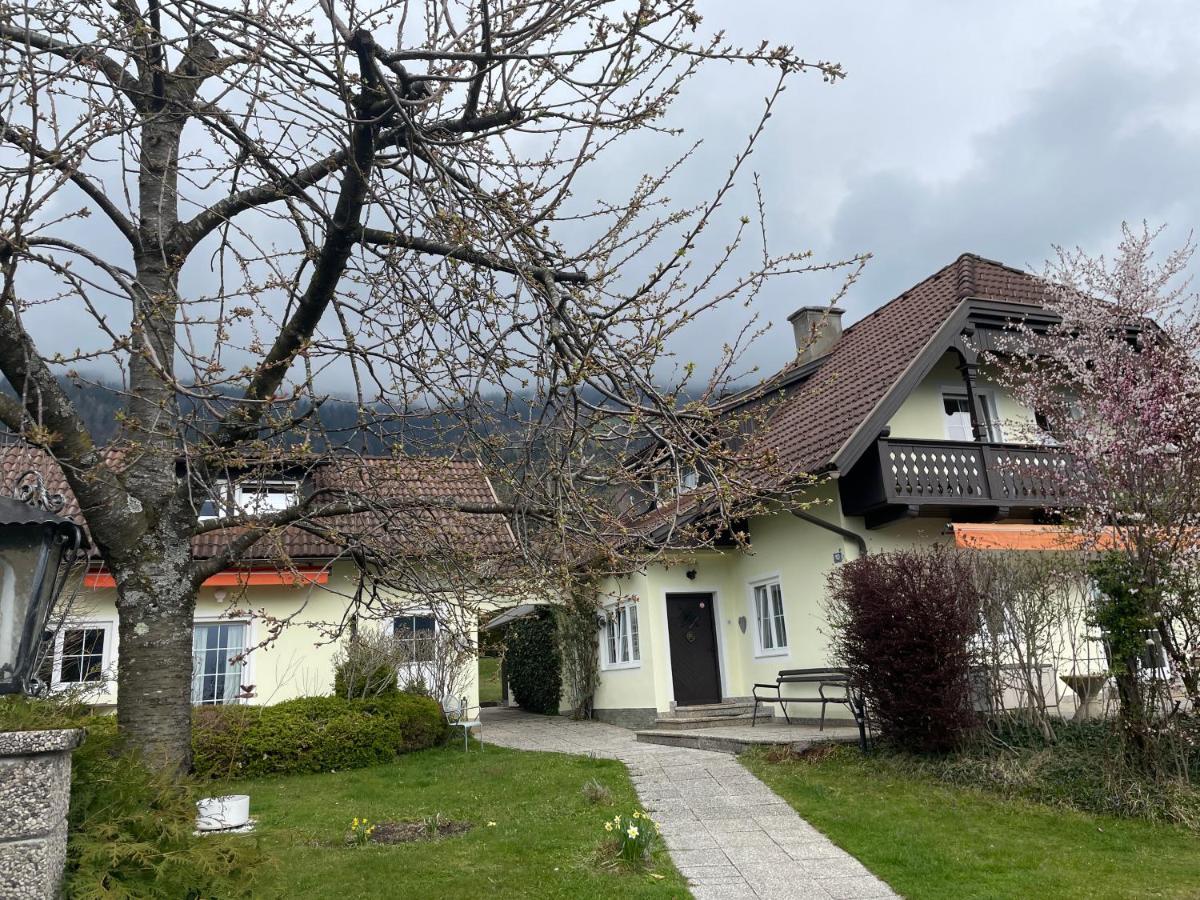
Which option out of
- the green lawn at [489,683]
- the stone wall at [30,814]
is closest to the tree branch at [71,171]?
the stone wall at [30,814]

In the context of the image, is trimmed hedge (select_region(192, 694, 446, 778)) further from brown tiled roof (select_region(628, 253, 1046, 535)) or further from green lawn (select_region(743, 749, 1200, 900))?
green lawn (select_region(743, 749, 1200, 900))

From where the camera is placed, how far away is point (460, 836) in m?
7.27

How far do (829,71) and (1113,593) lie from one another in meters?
6.70

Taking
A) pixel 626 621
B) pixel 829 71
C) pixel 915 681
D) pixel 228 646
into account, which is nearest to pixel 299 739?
pixel 228 646

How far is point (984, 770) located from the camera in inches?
330

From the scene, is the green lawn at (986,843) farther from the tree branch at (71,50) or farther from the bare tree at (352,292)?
the tree branch at (71,50)

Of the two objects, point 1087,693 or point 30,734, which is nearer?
point 30,734

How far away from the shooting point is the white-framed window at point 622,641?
1563 centimetres

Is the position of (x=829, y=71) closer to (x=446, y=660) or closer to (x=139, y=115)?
(x=139, y=115)

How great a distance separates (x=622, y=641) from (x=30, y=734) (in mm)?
13973

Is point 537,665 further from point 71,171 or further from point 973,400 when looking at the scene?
point 71,171

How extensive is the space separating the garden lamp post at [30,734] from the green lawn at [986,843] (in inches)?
199

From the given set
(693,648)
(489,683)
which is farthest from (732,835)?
(489,683)

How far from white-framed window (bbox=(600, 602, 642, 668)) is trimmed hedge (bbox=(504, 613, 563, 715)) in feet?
6.77
